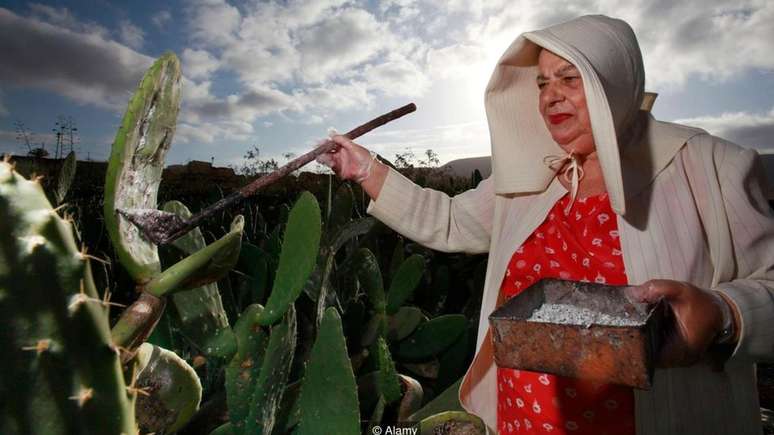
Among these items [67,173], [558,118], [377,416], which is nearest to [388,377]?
[377,416]

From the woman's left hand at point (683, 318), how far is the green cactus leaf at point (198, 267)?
73 cm

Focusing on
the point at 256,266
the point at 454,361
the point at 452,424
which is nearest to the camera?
the point at 452,424

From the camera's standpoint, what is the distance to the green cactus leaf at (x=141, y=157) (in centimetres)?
64

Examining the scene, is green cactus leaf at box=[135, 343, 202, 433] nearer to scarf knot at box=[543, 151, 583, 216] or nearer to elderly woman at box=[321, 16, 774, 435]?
elderly woman at box=[321, 16, 774, 435]

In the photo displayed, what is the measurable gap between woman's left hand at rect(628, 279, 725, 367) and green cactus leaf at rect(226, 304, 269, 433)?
2.42ft

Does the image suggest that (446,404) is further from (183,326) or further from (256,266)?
(183,326)

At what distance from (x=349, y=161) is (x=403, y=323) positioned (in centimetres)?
54

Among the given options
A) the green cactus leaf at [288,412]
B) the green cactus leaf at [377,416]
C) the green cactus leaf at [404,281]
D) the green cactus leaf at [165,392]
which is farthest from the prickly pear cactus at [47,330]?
the green cactus leaf at [404,281]

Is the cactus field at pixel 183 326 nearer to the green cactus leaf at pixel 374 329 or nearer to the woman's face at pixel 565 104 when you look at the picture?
the green cactus leaf at pixel 374 329

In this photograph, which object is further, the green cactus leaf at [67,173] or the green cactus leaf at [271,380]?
the green cactus leaf at [67,173]

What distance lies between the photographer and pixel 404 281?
1.65m

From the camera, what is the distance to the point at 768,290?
1046mm

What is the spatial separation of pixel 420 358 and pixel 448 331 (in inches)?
5.8

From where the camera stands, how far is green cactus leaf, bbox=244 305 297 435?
3.25 ft
